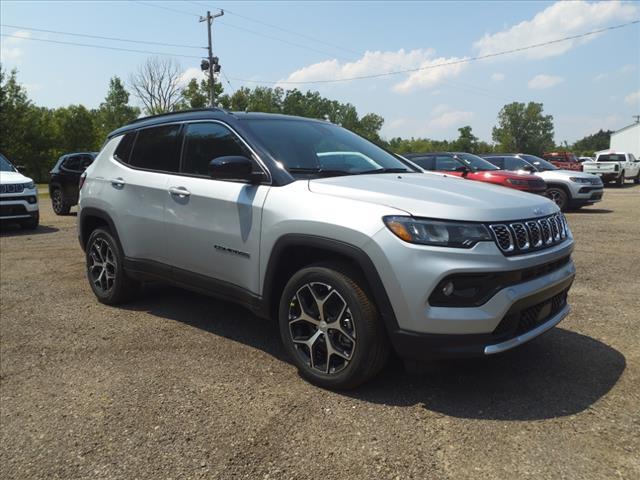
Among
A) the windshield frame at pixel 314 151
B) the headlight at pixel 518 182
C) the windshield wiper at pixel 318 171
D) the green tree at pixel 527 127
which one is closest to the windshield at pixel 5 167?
the windshield frame at pixel 314 151

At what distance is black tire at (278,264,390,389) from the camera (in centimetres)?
301

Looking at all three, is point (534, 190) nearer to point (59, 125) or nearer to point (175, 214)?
point (175, 214)

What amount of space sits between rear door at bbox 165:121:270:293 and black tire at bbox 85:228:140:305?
97 centimetres

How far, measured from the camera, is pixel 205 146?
4.16 meters

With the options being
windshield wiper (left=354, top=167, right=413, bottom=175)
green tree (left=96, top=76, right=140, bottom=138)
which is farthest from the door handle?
green tree (left=96, top=76, right=140, bottom=138)

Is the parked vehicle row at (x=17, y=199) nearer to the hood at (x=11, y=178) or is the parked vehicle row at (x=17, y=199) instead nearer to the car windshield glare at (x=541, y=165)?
the hood at (x=11, y=178)

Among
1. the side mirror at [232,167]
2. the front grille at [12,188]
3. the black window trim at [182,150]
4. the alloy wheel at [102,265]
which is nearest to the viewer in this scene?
the side mirror at [232,167]

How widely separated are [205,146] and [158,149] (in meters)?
0.69

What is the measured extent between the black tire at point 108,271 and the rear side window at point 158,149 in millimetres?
821

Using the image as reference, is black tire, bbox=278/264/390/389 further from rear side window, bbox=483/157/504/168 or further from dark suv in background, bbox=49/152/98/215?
rear side window, bbox=483/157/504/168

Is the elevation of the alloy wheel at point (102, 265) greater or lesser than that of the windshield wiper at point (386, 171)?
lesser

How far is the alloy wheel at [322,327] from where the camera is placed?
314cm

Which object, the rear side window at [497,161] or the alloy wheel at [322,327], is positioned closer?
the alloy wheel at [322,327]

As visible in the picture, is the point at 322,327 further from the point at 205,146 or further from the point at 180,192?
the point at 205,146
